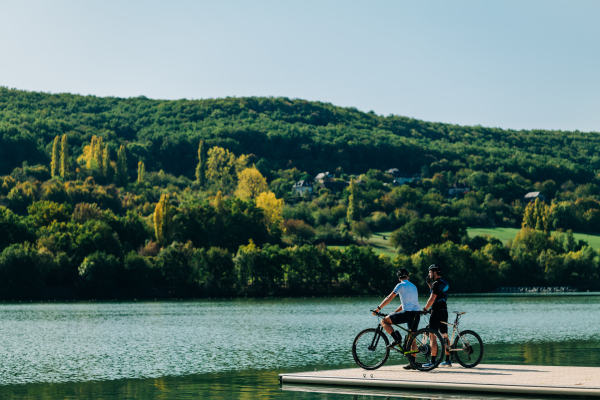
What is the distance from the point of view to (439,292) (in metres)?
21.2

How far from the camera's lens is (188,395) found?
21.6 meters

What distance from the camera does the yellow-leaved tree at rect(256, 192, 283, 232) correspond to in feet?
509

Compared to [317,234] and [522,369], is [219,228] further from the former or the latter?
[522,369]

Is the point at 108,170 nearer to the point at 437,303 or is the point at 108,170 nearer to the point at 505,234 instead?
the point at 505,234

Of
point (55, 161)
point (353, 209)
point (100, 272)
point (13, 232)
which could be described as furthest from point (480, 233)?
point (55, 161)

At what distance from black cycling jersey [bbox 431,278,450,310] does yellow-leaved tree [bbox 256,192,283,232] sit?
131 meters

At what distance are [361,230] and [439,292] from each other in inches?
5729

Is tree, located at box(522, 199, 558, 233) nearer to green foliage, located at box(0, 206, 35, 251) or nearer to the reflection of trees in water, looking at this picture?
green foliage, located at box(0, 206, 35, 251)

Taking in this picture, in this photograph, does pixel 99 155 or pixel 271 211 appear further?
→ pixel 99 155

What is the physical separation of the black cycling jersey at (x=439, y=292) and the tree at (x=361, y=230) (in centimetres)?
14270

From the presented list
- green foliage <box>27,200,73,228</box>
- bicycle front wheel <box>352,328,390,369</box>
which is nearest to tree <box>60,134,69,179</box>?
green foliage <box>27,200,73,228</box>

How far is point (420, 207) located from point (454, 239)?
1966 inches

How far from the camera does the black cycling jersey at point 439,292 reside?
21172mm

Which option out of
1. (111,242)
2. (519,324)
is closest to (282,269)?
(111,242)
